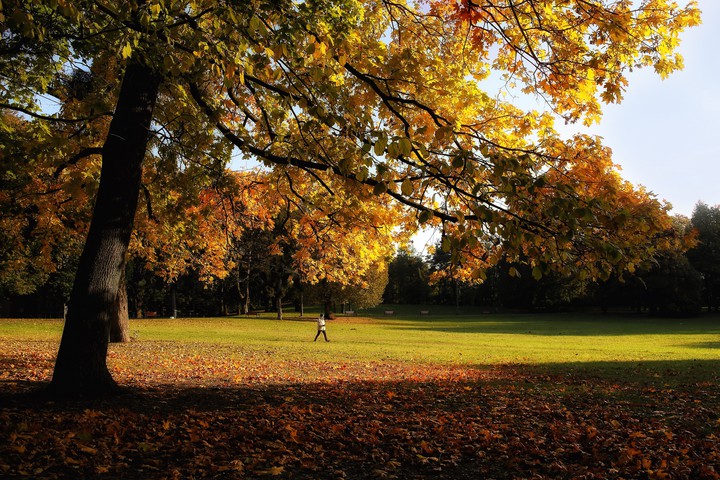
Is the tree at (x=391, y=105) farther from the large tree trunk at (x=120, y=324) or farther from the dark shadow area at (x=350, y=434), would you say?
the large tree trunk at (x=120, y=324)

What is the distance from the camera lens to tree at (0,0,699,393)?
16.2 ft

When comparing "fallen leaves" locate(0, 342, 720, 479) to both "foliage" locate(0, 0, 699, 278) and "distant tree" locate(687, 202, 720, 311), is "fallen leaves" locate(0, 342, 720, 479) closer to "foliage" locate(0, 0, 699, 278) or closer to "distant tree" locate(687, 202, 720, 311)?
"foliage" locate(0, 0, 699, 278)

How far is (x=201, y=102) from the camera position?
7934 millimetres

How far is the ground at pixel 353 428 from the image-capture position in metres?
4.97

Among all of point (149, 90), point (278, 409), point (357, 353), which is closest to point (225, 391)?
point (278, 409)

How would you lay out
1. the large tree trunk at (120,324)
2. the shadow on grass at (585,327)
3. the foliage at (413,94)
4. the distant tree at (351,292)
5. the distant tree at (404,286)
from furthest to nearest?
the distant tree at (404,286) → the distant tree at (351,292) → the shadow on grass at (585,327) → the large tree trunk at (120,324) → the foliage at (413,94)

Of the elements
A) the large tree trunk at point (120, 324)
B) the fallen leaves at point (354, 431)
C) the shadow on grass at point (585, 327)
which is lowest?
the shadow on grass at point (585, 327)

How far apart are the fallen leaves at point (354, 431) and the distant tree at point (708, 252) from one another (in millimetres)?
56189

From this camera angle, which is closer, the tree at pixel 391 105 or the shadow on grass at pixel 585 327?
the tree at pixel 391 105

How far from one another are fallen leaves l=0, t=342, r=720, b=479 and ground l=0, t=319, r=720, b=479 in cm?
2

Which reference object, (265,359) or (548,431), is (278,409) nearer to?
(548,431)

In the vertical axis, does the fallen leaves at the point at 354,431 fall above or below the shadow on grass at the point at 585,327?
above

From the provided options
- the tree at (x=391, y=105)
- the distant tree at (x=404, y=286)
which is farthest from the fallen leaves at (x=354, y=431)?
the distant tree at (x=404, y=286)

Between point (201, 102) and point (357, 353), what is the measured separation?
43.9 ft
